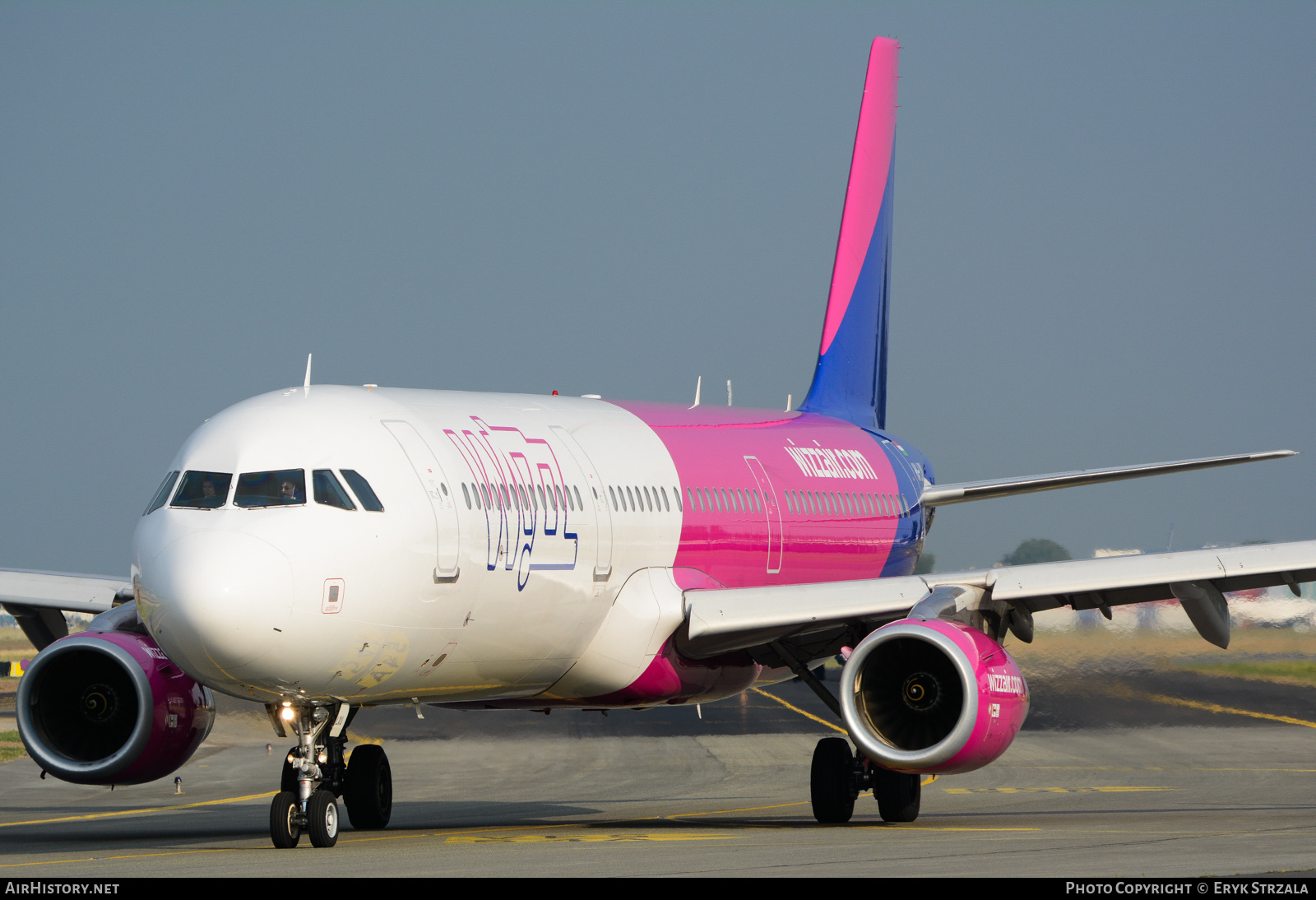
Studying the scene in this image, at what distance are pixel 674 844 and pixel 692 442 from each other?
7.16 m

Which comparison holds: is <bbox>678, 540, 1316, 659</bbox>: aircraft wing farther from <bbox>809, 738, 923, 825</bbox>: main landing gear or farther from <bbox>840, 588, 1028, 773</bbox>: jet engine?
<bbox>809, 738, 923, 825</bbox>: main landing gear

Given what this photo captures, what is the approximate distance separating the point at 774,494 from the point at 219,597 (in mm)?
10574

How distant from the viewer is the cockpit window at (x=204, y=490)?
1461 centimetres

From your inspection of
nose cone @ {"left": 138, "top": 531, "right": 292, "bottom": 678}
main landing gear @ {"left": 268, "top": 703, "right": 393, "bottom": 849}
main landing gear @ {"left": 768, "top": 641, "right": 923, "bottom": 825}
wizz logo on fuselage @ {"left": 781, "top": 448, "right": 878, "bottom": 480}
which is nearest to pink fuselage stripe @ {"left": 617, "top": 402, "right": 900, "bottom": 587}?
wizz logo on fuselage @ {"left": 781, "top": 448, "right": 878, "bottom": 480}

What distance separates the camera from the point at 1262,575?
18594 mm

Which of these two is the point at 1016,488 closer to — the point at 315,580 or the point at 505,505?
the point at 505,505

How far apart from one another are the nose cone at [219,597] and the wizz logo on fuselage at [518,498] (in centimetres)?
270

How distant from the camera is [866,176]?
31.0 metres

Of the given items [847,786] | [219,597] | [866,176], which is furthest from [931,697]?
[866,176]

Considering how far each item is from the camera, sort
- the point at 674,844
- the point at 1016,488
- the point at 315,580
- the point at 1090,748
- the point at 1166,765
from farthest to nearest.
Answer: the point at 1090,748 < the point at 1166,765 < the point at 1016,488 < the point at 674,844 < the point at 315,580

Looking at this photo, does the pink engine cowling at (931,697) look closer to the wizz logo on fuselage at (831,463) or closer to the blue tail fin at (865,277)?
the wizz logo on fuselage at (831,463)

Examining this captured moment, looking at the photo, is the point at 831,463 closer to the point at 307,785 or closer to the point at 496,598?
the point at 496,598

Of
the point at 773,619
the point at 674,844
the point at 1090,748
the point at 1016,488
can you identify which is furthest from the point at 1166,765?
the point at 674,844

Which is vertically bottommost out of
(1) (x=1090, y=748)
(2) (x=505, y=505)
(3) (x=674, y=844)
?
(1) (x=1090, y=748)
